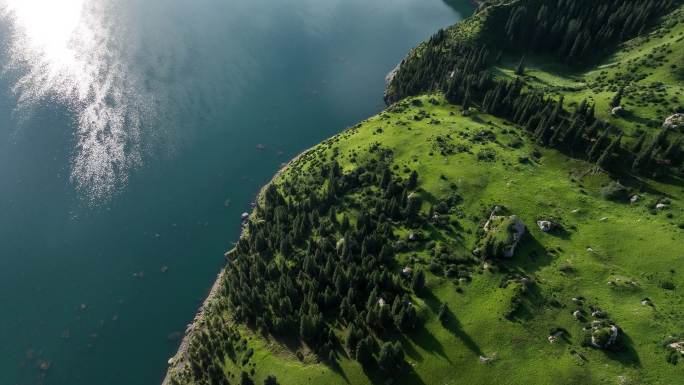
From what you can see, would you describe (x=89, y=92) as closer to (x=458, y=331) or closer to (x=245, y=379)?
(x=245, y=379)

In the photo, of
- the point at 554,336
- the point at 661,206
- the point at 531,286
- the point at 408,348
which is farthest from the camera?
the point at 661,206

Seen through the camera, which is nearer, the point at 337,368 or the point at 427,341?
the point at 337,368

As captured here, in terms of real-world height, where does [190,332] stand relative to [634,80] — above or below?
above

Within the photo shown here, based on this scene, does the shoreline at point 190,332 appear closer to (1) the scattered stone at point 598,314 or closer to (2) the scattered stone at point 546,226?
(2) the scattered stone at point 546,226

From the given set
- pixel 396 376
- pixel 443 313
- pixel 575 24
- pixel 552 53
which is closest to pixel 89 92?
pixel 443 313

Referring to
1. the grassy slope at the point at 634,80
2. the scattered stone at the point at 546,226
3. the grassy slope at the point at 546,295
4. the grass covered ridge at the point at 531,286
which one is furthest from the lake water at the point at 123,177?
the scattered stone at the point at 546,226

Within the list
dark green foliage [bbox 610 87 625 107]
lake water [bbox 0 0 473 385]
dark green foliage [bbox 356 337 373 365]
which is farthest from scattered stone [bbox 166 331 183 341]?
dark green foliage [bbox 610 87 625 107]

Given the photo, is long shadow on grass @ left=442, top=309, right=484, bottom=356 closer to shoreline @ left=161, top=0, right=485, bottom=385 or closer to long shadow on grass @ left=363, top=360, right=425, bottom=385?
long shadow on grass @ left=363, top=360, right=425, bottom=385
